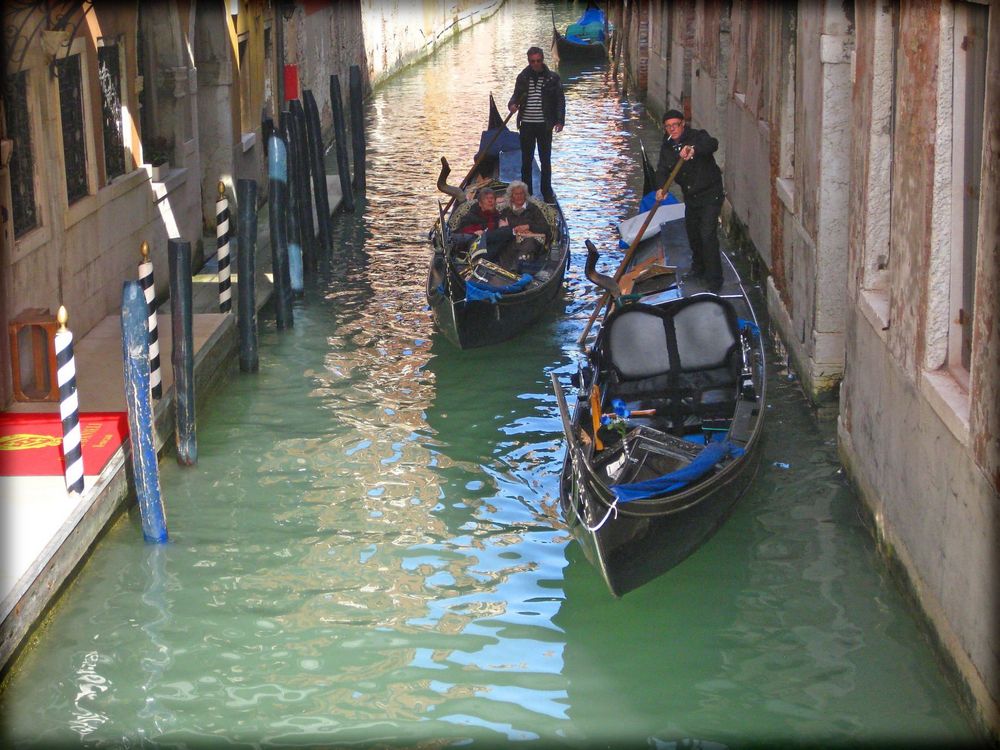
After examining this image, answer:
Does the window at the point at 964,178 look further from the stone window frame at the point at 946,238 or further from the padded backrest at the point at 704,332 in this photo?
the padded backrest at the point at 704,332

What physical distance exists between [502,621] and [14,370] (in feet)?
9.20

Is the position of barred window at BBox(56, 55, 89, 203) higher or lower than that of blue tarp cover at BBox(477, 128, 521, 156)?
higher

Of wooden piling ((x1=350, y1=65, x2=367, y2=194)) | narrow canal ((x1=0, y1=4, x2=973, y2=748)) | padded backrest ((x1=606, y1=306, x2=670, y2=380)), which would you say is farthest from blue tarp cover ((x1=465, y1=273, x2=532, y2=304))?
wooden piling ((x1=350, y1=65, x2=367, y2=194))

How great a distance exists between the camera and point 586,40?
88.0 feet

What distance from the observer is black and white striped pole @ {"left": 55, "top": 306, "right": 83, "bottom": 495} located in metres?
5.49

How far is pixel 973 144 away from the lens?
470 centimetres

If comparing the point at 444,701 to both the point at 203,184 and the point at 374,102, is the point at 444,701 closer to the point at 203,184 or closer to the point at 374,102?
the point at 203,184

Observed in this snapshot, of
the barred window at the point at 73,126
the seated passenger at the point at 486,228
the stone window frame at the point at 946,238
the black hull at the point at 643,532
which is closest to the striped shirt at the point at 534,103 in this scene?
the seated passenger at the point at 486,228

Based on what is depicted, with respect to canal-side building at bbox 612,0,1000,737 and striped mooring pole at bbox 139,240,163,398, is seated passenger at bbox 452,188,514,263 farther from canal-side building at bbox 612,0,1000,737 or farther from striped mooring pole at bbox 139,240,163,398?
striped mooring pole at bbox 139,240,163,398

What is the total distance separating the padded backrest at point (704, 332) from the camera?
22.5 feet

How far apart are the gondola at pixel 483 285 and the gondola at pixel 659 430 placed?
37.1 inches

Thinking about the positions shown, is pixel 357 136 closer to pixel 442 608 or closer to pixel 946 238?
pixel 442 608

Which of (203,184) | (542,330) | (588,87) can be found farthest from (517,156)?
(588,87)

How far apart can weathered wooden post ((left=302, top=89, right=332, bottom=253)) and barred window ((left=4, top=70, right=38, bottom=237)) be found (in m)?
4.23
